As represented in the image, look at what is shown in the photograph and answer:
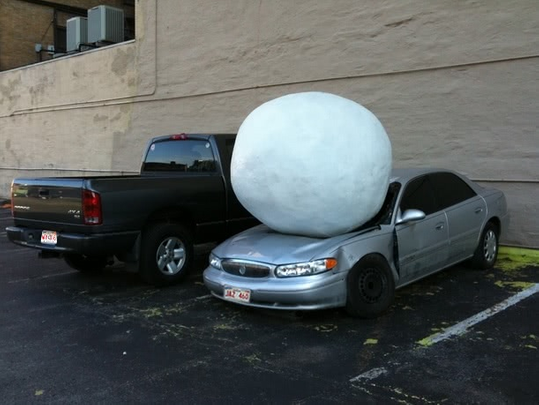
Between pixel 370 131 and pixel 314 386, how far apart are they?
258 cm

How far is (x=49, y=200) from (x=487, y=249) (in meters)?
5.37

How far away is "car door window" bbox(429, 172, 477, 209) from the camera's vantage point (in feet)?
19.9

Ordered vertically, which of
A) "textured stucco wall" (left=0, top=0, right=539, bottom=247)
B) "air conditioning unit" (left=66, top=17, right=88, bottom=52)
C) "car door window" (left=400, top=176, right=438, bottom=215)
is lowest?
"car door window" (left=400, top=176, right=438, bottom=215)

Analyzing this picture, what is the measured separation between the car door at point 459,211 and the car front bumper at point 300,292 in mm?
1894

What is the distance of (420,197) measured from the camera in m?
5.78

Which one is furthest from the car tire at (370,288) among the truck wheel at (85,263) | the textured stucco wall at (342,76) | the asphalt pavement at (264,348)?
the textured stucco wall at (342,76)

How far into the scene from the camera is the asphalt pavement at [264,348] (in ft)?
11.7

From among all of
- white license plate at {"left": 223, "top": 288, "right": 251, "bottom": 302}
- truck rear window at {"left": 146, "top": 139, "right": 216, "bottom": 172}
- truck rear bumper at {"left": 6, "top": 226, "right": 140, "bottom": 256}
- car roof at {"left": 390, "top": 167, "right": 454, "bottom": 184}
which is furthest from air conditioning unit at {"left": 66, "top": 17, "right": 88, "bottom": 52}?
white license plate at {"left": 223, "top": 288, "right": 251, "bottom": 302}

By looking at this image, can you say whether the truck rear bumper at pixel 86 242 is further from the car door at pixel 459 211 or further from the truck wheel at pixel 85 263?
the car door at pixel 459 211

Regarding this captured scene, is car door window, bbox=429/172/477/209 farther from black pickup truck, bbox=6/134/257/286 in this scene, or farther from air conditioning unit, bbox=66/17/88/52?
air conditioning unit, bbox=66/17/88/52

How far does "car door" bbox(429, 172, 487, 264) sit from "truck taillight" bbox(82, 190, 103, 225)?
3728mm

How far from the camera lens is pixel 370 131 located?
5164 mm

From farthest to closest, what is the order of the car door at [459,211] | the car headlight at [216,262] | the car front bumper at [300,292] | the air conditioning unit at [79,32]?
the air conditioning unit at [79,32] < the car door at [459,211] < the car headlight at [216,262] < the car front bumper at [300,292]

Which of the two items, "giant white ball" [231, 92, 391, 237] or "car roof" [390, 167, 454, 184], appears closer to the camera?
"giant white ball" [231, 92, 391, 237]
